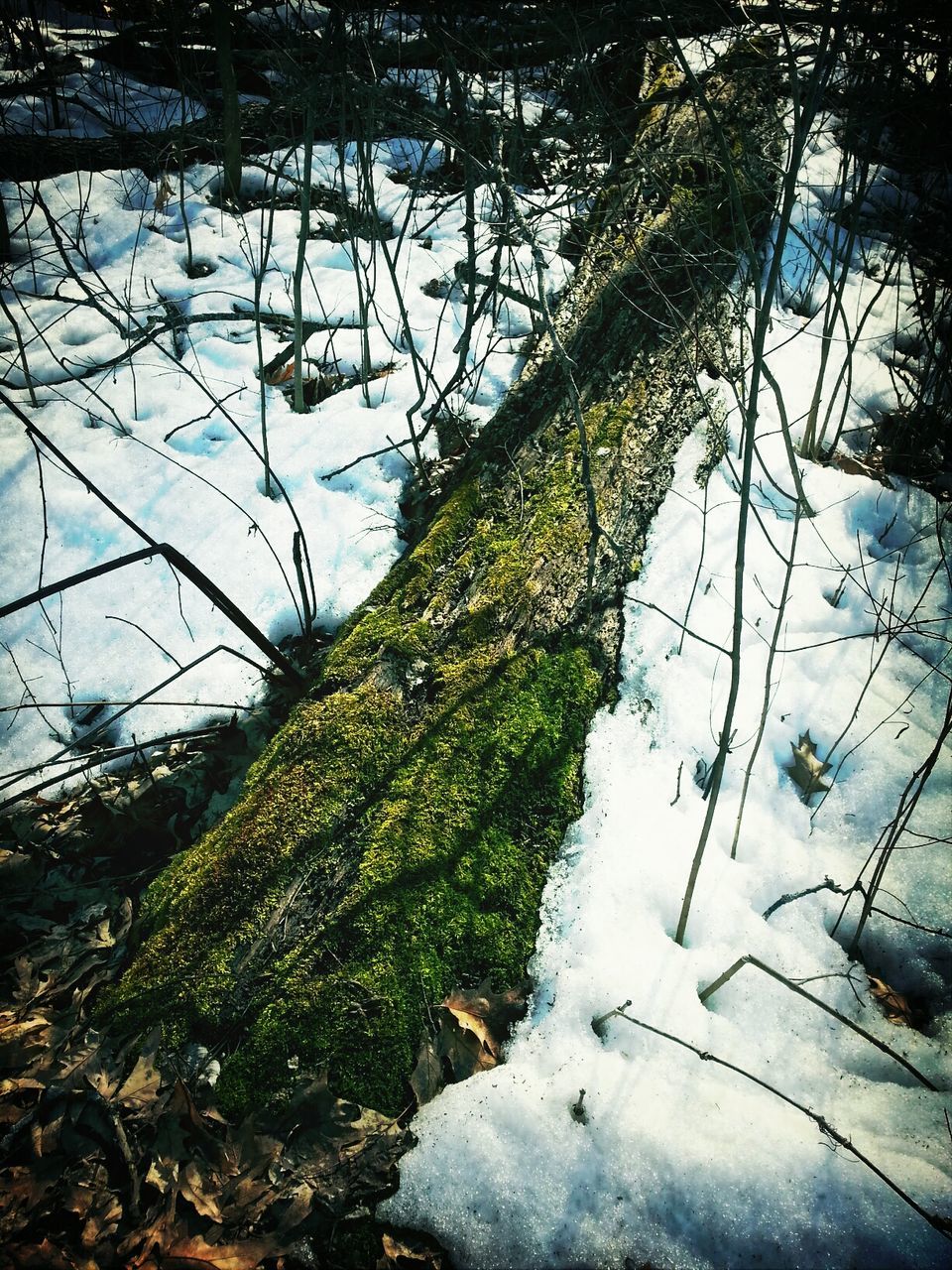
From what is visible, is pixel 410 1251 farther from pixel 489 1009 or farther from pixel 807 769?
pixel 807 769

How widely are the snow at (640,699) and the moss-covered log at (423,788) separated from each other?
160mm

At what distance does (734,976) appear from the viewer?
1430 mm

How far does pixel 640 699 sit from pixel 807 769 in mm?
593

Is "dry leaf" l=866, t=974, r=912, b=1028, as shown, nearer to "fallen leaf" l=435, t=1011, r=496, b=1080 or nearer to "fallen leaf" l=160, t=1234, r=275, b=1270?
"fallen leaf" l=435, t=1011, r=496, b=1080

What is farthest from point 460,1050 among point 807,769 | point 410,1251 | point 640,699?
point 807,769

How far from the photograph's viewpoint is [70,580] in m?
1.24

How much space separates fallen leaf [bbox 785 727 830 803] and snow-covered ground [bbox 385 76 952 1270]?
31mm

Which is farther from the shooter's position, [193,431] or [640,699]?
[193,431]

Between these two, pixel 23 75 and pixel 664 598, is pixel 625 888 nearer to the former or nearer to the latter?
pixel 664 598

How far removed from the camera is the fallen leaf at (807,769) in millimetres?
1858

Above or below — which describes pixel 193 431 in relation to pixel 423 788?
above

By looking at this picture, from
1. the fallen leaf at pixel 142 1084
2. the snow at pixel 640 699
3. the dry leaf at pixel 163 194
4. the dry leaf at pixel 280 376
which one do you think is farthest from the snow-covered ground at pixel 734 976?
the dry leaf at pixel 163 194

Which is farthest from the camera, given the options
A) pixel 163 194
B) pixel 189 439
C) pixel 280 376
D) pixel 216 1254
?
pixel 163 194

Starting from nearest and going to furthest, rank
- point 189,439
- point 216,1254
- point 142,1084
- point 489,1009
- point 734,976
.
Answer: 1. point 216,1254
2. point 142,1084
3. point 489,1009
4. point 734,976
5. point 189,439
